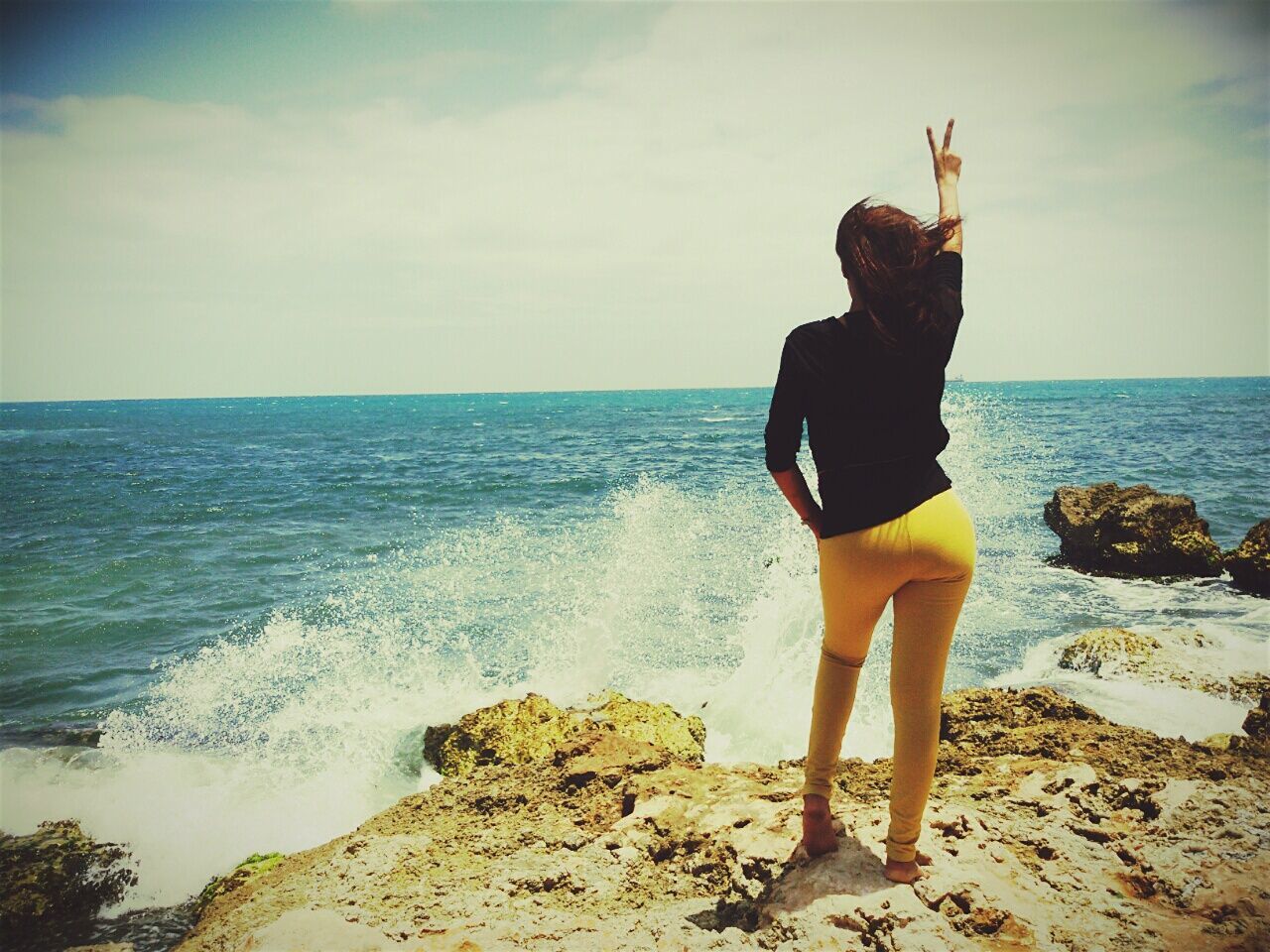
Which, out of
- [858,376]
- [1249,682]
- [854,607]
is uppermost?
[858,376]

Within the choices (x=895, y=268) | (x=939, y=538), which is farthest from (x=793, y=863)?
(x=895, y=268)

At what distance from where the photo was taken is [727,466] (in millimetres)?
23922

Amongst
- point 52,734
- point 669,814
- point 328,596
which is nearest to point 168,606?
point 328,596

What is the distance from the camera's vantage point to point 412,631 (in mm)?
8758

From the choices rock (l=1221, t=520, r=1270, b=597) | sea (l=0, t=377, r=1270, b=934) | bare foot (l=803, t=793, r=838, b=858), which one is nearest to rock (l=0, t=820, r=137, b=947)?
sea (l=0, t=377, r=1270, b=934)

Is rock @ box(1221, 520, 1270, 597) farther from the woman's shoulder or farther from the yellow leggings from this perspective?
the woman's shoulder

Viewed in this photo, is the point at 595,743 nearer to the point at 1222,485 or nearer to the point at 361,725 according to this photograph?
the point at 361,725

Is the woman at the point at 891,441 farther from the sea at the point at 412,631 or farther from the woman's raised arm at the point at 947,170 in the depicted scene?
the sea at the point at 412,631

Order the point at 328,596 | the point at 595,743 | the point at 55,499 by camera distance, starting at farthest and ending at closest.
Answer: the point at 55,499 < the point at 328,596 < the point at 595,743

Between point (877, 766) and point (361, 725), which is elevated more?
point (877, 766)

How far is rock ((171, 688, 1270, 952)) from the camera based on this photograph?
7.18ft

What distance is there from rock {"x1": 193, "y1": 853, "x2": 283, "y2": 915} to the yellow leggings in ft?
11.3

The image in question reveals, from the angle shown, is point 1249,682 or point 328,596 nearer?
point 1249,682

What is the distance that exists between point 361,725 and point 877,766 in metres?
4.93
